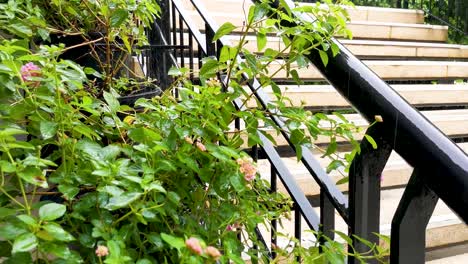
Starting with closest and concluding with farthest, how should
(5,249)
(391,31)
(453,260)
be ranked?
(5,249) → (453,260) → (391,31)

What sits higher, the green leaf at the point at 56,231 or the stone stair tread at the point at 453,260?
the green leaf at the point at 56,231

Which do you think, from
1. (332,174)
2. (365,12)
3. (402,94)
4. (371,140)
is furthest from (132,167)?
(365,12)

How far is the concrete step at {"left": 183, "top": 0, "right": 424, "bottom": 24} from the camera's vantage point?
13.4 feet

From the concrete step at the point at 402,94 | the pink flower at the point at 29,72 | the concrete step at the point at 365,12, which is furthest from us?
the concrete step at the point at 365,12

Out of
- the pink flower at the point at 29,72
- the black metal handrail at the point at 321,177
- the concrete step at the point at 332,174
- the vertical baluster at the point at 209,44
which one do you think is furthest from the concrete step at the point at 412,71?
the pink flower at the point at 29,72

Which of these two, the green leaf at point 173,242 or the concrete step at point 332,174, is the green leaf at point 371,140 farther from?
the concrete step at point 332,174

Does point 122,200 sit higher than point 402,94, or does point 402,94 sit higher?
point 122,200

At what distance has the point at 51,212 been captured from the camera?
67 centimetres

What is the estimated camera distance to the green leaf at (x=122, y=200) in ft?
2.35

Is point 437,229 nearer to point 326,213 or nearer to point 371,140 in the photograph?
point 326,213

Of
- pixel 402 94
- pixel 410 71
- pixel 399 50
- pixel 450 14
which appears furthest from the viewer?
pixel 450 14

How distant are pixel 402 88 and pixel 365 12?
184cm

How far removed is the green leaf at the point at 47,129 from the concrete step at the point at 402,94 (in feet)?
5.77

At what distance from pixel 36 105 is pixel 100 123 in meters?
0.21
